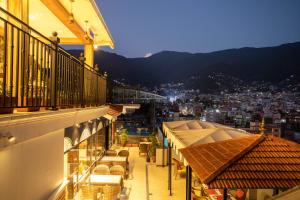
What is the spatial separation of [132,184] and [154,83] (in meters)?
75.4

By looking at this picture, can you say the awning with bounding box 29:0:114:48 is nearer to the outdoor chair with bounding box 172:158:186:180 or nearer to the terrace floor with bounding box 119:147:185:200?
the terrace floor with bounding box 119:147:185:200

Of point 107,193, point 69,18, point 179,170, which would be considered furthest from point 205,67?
point 69,18

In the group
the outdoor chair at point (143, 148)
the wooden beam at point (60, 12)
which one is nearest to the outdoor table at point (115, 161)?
the outdoor chair at point (143, 148)

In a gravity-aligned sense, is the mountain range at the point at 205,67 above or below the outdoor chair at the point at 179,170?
above

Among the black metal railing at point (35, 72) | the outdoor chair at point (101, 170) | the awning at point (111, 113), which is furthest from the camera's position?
the awning at point (111, 113)

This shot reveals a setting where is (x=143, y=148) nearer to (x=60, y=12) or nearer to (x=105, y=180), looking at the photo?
(x=105, y=180)

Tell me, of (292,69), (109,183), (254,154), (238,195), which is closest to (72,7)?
(109,183)

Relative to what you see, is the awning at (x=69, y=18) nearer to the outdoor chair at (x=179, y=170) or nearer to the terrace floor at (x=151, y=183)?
the terrace floor at (x=151, y=183)

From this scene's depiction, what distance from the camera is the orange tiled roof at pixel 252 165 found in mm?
4035

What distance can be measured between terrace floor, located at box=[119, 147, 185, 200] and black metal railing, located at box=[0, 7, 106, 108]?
426 centimetres

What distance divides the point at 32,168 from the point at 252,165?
10.2 feet

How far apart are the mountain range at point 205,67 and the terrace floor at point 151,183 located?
42.3 m

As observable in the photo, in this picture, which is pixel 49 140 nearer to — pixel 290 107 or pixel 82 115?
pixel 82 115

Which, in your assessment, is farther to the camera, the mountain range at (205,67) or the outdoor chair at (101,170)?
the mountain range at (205,67)
